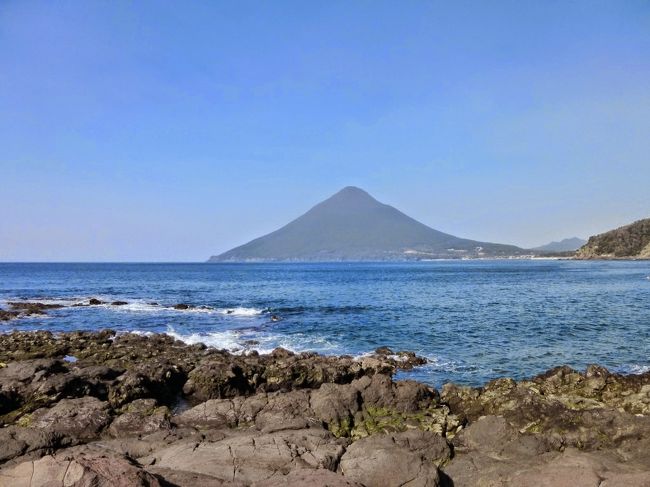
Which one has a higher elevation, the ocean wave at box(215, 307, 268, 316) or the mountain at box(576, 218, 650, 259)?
the mountain at box(576, 218, 650, 259)

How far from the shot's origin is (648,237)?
187 metres

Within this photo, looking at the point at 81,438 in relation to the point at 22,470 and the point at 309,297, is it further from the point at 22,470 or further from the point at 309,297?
the point at 309,297

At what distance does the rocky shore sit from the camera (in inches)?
384

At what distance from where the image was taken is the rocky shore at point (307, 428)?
32.0 ft

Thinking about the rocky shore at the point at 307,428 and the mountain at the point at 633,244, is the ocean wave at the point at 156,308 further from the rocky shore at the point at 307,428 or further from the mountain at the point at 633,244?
the mountain at the point at 633,244

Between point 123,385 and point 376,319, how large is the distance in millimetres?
26491

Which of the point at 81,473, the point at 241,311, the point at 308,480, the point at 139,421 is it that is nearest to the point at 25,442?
the point at 139,421

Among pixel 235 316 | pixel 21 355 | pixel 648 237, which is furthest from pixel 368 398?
pixel 648 237

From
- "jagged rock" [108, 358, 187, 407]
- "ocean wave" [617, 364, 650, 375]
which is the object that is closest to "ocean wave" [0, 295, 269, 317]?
"jagged rock" [108, 358, 187, 407]

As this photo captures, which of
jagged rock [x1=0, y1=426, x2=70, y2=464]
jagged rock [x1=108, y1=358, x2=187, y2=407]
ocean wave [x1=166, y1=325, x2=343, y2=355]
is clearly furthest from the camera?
ocean wave [x1=166, y1=325, x2=343, y2=355]

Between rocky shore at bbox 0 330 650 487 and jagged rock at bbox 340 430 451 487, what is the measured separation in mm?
29

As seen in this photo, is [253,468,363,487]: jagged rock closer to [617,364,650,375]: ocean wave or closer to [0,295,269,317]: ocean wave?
[617,364,650,375]: ocean wave

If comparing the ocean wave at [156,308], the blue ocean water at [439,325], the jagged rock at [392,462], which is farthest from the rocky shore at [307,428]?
the ocean wave at [156,308]

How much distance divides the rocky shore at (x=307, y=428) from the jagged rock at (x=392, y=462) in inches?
1.2
